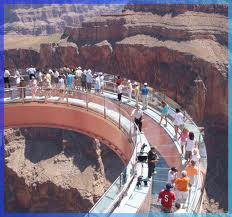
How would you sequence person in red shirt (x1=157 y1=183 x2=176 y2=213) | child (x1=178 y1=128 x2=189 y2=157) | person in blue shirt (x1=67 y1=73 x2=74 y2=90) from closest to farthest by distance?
1. person in red shirt (x1=157 y1=183 x2=176 y2=213)
2. child (x1=178 y1=128 x2=189 y2=157)
3. person in blue shirt (x1=67 y1=73 x2=74 y2=90)

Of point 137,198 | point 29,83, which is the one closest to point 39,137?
point 29,83

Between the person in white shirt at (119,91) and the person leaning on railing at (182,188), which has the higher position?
the person in white shirt at (119,91)

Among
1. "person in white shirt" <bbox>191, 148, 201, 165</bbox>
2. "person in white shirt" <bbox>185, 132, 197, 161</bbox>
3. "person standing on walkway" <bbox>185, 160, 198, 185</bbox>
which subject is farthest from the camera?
"person in white shirt" <bbox>185, 132, 197, 161</bbox>

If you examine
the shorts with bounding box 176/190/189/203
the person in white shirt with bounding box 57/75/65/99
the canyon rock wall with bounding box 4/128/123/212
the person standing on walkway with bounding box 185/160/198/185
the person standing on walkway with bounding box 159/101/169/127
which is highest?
the person in white shirt with bounding box 57/75/65/99

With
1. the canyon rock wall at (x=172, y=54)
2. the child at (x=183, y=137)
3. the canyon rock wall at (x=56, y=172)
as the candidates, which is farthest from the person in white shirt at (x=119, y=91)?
the canyon rock wall at (x=172, y=54)

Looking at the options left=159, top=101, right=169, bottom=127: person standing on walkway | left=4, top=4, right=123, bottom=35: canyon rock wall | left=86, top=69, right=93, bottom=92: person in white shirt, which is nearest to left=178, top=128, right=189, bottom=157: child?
left=159, top=101, right=169, bottom=127: person standing on walkway

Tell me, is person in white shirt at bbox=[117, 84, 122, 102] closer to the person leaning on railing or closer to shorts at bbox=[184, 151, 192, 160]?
shorts at bbox=[184, 151, 192, 160]

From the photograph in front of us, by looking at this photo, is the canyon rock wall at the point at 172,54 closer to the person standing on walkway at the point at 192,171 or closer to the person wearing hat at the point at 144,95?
the person wearing hat at the point at 144,95

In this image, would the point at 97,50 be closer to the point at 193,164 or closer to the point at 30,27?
the point at 193,164
